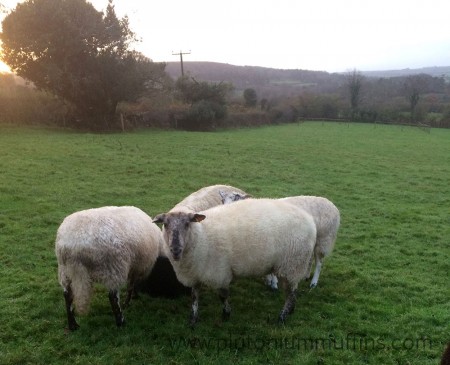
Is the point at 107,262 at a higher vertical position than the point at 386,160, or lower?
higher

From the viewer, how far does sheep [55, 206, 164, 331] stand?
582cm

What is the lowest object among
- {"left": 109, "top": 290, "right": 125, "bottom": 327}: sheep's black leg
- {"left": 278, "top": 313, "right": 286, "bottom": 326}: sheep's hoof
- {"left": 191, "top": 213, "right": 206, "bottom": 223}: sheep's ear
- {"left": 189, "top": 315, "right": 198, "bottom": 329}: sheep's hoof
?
{"left": 278, "top": 313, "right": 286, "bottom": 326}: sheep's hoof

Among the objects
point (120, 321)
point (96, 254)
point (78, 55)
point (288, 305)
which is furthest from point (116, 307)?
point (78, 55)

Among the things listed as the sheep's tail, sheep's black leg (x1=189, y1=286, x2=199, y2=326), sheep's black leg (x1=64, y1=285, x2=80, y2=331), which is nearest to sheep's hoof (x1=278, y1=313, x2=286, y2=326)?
sheep's black leg (x1=189, y1=286, x2=199, y2=326)

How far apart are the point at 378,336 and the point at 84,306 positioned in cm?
453

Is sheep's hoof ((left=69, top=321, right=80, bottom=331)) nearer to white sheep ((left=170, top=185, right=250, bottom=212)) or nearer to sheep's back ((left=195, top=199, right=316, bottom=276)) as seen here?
sheep's back ((left=195, top=199, right=316, bottom=276))

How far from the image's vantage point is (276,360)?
223 inches

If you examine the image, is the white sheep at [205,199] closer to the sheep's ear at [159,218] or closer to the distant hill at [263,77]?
the sheep's ear at [159,218]

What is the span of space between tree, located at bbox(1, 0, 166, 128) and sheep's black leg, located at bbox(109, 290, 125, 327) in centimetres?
2677

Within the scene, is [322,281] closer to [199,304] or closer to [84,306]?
[199,304]

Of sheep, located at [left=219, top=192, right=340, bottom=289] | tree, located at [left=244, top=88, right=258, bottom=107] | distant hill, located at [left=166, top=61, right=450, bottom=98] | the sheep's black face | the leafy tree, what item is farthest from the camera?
distant hill, located at [left=166, top=61, right=450, bottom=98]

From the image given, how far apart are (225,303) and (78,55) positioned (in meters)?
28.8

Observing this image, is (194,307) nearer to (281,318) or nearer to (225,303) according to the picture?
(225,303)

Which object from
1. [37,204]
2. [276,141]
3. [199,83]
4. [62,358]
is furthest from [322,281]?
[199,83]
